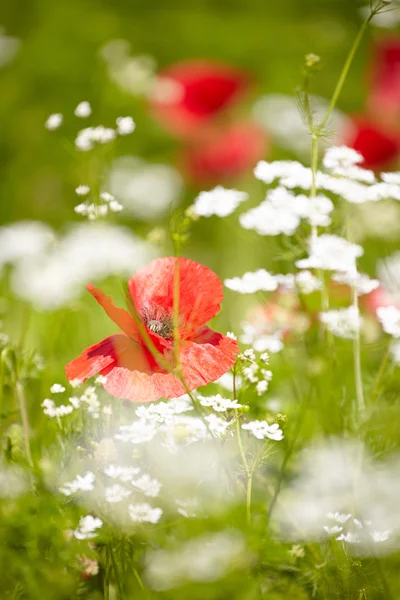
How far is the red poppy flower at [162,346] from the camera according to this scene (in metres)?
0.43

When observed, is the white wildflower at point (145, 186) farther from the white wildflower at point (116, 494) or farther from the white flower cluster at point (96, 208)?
the white wildflower at point (116, 494)

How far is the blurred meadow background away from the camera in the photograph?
442 mm

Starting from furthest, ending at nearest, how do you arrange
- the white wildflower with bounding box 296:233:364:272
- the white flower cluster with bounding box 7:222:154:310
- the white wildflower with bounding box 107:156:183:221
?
the white wildflower with bounding box 107:156:183:221 < the white flower cluster with bounding box 7:222:154:310 < the white wildflower with bounding box 296:233:364:272

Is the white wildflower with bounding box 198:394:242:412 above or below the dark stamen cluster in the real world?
below

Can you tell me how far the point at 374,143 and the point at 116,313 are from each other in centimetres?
59

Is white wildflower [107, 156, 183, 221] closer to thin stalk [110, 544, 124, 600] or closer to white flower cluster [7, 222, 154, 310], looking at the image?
white flower cluster [7, 222, 154, 310]

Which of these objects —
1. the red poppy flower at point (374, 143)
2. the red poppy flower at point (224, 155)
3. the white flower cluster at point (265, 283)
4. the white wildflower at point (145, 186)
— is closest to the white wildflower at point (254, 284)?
the white flower cluster at point (265, 283)

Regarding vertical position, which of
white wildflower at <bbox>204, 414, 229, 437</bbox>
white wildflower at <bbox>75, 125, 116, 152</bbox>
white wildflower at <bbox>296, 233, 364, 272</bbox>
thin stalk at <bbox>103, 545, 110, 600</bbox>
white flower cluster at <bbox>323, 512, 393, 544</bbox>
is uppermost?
white wildflower at <bbox>75, 125, 116, 152</bbox>

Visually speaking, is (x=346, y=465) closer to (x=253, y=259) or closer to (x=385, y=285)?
(x=385, y=285)

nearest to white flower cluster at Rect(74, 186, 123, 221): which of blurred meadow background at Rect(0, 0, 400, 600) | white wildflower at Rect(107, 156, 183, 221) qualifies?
blurred meadow background at Rect(0, 0, 400, 600)

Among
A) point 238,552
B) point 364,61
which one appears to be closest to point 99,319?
point 238,552

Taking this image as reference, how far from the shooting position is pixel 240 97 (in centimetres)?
102

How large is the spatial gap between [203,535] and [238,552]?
39 millimetres

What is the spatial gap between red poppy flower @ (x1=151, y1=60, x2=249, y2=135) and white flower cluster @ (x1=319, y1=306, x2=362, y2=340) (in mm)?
530
